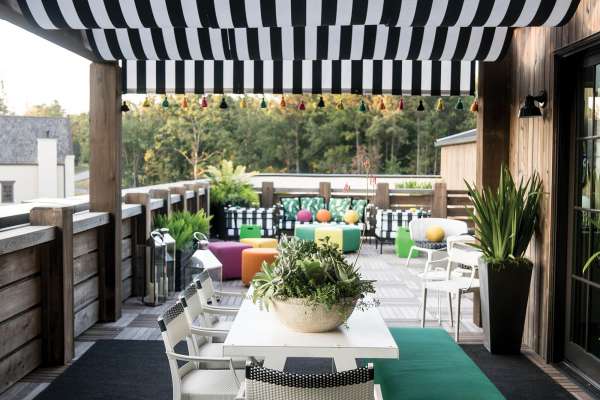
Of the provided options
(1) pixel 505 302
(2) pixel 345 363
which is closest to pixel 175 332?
(2) pixel 345 363

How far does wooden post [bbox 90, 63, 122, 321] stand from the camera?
22.2ft

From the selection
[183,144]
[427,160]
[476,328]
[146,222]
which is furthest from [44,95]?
[476,328]

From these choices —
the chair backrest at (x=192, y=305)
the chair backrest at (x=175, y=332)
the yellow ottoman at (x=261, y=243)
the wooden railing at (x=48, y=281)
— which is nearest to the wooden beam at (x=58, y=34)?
the wooden railing at (x=48, y=281)

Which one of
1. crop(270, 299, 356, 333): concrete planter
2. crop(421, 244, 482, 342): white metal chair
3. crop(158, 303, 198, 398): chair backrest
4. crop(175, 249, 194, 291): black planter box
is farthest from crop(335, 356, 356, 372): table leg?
crop(175, 249, 194, 291): black planter box

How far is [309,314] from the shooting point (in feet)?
11.1

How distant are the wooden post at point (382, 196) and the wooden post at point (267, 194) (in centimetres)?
217

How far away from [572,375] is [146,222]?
4848 millimetres

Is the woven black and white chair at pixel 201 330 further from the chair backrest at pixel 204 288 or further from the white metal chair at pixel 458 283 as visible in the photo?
the white metal chair at pixel 458 283

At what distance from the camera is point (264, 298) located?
347 cm

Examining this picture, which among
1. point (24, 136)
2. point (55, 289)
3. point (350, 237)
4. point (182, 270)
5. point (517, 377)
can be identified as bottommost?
point (517, 377)

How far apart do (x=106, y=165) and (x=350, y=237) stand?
590cm

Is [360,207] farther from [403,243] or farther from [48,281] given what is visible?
[48,281]

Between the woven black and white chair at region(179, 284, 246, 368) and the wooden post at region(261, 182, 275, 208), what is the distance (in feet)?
33.4

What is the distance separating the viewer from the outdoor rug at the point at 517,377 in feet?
15.6
